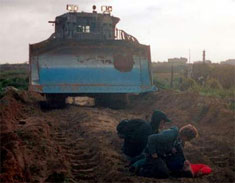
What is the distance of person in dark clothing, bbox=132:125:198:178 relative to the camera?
6242mm

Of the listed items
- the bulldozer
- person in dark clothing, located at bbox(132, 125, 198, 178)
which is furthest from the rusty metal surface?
person in dark clothing, located at bbox(132, 125, 198, 178)

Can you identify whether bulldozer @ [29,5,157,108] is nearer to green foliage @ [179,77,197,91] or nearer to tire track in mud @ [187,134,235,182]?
tire track in mud @ [187,134,235,182]

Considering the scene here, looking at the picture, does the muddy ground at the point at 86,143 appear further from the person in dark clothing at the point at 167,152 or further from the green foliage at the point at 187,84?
the green foliage at the point at 187,84

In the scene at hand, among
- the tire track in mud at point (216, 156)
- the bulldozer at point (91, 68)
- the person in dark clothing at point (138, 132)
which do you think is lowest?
the tire track in mud at point (216, 156)

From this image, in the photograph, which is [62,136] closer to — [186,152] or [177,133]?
[186,152]

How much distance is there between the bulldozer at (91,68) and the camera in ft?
45.3

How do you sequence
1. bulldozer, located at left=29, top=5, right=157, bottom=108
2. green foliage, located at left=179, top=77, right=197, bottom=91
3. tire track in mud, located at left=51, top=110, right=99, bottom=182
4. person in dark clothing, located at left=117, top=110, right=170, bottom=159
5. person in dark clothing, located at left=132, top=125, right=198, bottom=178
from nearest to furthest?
person in dark clothing, located at left=132, top=125, right=198, bottom=178
tire track in mud, located at left=51, top=110, right=99, bottom=182
person in dark clothing, located at left=117, top=110, right=170, bottom=159
bulldozer, located at left=29, top=5, right=157, bottom=108
green foliage, located at left=179, top=77, right=197, bottom=91

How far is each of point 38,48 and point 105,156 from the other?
732 cm

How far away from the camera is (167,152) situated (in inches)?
253

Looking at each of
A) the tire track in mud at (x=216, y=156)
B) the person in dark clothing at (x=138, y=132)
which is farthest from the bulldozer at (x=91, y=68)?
the person in dark clothing at (x=138, y=132)

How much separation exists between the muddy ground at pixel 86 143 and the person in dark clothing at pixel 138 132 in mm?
243

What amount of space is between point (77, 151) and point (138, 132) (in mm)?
1423

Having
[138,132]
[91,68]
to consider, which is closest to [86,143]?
[138,132]

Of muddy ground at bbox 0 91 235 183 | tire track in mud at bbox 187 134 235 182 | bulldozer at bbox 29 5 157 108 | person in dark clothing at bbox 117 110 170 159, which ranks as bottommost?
tire track in mud at bbox 187 134 235 182
